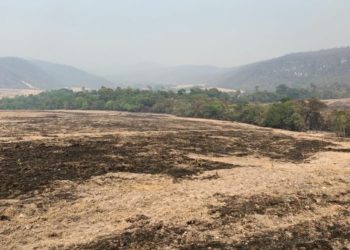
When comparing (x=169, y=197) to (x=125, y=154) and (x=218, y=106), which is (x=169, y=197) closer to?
(x=125, y=154)

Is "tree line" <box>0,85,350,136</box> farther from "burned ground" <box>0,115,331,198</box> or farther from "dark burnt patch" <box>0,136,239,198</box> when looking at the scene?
"dark burnt patch" <box>0,136,239,198</box>

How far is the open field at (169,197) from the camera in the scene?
47.2 feet

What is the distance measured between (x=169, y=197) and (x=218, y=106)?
2039 inches

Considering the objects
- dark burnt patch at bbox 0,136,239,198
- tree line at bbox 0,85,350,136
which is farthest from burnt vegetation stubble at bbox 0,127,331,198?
tree line at bbox 0,85,350,136

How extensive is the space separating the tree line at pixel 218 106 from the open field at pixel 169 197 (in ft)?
79.3

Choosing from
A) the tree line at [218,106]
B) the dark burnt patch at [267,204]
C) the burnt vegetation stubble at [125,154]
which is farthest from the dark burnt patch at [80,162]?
the tree line at [218,106]

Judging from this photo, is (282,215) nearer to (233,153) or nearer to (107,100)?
(233,153)

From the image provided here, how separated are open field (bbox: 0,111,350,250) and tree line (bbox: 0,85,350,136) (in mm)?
24177

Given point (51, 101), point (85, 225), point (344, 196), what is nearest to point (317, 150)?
point (344, 196)

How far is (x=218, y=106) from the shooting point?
6994 centimetres

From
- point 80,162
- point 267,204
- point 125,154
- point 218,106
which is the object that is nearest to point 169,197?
→ point 267,204

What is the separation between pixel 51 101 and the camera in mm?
102875

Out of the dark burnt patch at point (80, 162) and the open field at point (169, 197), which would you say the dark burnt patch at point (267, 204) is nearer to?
the open field at point (169, 197)

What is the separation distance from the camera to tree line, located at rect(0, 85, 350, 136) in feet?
187
